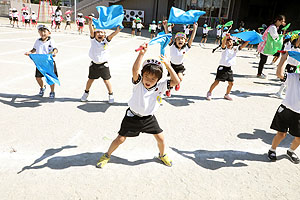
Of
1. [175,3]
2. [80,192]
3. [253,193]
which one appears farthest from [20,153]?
[175,3]

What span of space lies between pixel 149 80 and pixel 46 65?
326 cm

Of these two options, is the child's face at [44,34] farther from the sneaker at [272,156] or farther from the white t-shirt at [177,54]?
the sneaker at [272,156]

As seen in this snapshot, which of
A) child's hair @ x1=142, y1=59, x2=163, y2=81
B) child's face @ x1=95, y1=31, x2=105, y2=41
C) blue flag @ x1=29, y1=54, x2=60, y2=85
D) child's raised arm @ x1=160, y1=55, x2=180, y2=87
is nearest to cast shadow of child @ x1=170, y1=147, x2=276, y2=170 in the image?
child's raised arm @ x1=160, y1=55, x2=180, y2=87

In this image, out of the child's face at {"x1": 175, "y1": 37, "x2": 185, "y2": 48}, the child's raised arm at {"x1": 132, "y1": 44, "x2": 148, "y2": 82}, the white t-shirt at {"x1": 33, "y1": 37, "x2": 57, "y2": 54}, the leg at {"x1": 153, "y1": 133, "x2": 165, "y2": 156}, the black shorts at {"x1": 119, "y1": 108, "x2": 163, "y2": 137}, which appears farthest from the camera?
the child's face at {"x1": 175, "y1": 37, "x2": 185, "y2": 48}

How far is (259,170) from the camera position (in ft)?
11.3

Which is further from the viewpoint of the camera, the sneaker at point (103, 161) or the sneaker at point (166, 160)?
the sneaker at point (166, 160)

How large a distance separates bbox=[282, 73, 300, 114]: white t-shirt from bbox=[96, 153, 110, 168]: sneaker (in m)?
2.79

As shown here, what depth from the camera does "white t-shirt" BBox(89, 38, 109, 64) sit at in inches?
202

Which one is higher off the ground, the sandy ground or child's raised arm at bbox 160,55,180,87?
child's raised arm at bbox 160,55,180,87

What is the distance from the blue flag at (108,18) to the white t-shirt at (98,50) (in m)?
0.35

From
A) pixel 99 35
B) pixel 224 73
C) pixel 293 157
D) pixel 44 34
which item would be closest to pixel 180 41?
pixel 224 73

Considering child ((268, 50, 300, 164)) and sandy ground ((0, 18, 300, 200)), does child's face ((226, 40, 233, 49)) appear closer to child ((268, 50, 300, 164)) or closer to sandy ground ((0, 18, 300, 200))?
sandy ground ((0, 18, 300, 200))

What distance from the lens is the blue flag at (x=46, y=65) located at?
5.06m

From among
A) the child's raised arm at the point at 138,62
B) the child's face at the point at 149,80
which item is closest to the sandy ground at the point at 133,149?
the child's face at the point at 149,80
